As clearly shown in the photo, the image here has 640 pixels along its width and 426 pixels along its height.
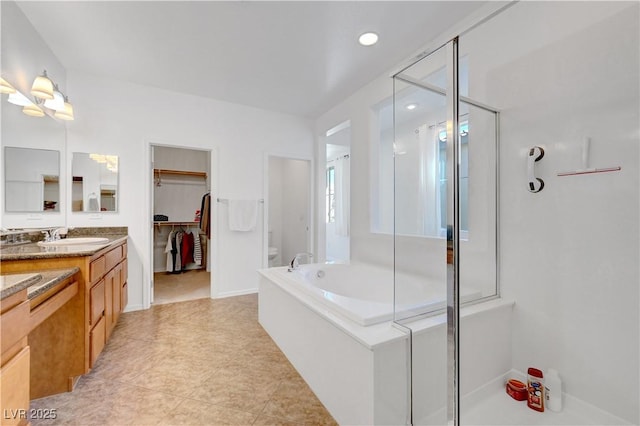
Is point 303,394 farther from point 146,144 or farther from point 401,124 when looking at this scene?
point 146,144

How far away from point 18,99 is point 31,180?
580 mm

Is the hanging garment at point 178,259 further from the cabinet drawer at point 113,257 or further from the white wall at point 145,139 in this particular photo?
the cabinet drawer at point 113,257

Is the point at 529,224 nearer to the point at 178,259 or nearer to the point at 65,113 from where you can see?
the point at 65,113

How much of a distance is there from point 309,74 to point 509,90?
5.78ft

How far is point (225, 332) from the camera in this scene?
7.80 ft

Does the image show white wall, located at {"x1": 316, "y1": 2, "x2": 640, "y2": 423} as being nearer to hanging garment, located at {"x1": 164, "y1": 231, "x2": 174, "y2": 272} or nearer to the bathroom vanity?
the bathroom vanity

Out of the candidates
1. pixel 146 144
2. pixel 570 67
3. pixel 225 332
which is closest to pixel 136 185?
pixel 146 144

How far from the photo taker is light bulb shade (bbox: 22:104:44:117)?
1.91m

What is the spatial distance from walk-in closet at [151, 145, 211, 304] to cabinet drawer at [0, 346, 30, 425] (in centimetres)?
360

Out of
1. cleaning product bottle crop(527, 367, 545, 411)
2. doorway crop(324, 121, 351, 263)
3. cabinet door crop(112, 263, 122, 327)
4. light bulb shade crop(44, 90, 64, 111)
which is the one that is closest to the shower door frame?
cleaning product bottle crop(527, 367, 545, 411)

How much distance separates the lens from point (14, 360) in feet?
2.57

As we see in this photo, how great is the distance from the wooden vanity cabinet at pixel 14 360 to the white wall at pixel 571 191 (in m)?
2.06

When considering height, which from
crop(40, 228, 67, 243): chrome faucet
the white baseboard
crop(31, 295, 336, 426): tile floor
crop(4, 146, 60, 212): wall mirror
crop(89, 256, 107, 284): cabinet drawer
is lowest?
crop(31, 295, 336, 426): tile floor

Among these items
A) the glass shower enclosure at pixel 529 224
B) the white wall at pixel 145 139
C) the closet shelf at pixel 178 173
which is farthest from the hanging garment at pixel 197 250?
the glass shower enclosure at pixel 529 224
